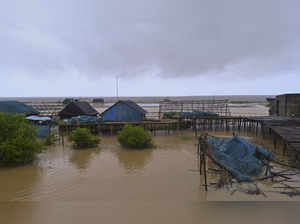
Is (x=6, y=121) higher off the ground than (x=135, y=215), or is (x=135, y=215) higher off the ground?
(x=6, y=121)

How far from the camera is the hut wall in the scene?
17.3 meters

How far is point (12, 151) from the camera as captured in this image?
8555 millimetres

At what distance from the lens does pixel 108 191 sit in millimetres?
6664

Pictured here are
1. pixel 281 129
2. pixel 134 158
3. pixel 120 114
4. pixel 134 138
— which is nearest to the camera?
pixel 134 158

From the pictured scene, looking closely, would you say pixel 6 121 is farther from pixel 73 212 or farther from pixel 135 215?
pixel 135 215

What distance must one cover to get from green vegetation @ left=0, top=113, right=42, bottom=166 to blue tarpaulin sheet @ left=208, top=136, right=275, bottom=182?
26.5 feet

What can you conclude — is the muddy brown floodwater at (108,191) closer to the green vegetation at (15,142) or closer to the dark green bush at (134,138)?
the green vegetation at (15,142)

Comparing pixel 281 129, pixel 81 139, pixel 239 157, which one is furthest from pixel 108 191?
pixel 281 129

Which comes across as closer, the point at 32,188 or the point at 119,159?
the point at 32,188

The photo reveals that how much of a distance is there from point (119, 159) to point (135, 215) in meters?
4.91

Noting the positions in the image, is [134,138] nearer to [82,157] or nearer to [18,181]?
[82,157]

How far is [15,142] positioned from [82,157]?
3.11 metres

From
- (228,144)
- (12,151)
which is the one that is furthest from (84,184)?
(228,144)

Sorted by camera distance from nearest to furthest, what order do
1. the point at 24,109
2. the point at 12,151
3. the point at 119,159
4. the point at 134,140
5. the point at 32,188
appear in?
the point at 32,188, the point at 12,151, the point at 119,159, the point at 134,140, the point at 24,109
